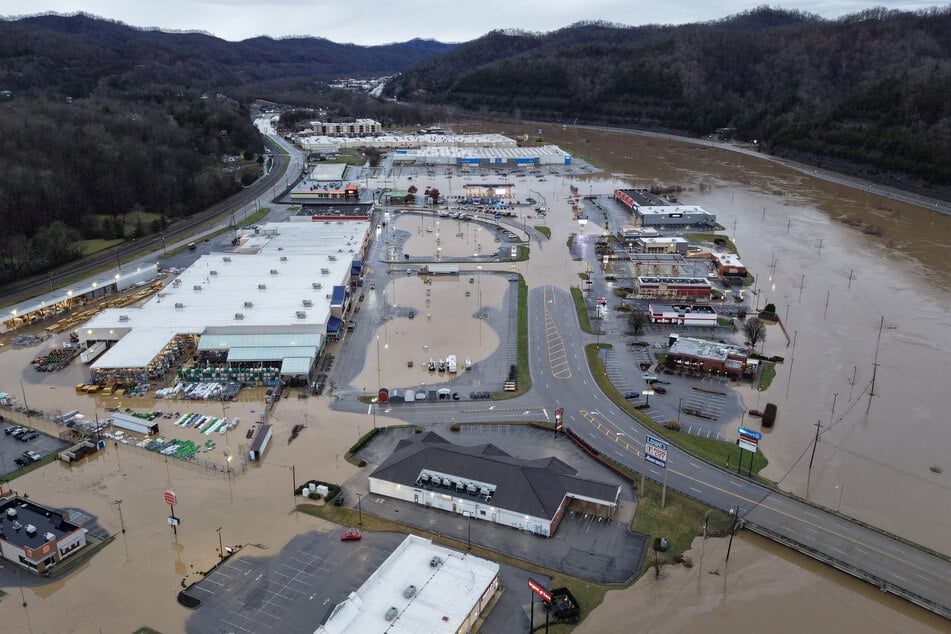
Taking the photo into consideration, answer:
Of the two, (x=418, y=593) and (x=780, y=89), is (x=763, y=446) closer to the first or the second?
(x=418, y=593)

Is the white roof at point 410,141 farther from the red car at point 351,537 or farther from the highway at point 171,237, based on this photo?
the red car at point 351,537

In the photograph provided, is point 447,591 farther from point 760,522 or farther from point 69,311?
point 69,311

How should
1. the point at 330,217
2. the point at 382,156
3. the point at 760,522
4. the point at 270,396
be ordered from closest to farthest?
the point at 760,522
the point at 270,396
the point at 330,217
the point at 382,156

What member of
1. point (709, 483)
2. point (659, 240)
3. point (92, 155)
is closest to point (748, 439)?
point (709, 483)

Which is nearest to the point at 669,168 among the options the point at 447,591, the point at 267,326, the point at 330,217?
the point at 330,217

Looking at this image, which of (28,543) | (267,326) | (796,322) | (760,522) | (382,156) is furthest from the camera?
(382,156)

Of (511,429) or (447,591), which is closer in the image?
(447,591)
